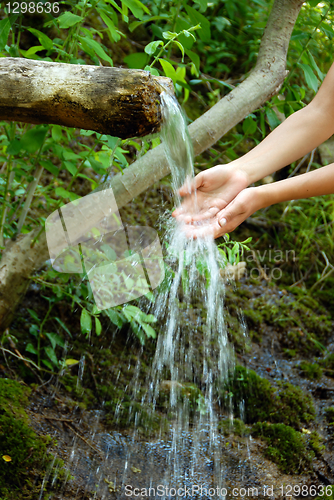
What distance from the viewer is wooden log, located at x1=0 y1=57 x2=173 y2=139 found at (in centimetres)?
104

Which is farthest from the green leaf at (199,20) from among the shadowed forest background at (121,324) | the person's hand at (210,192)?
the person's hand at (210,192)

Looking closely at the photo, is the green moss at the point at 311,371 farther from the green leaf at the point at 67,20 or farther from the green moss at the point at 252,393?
the green leaf at the point at 67,20

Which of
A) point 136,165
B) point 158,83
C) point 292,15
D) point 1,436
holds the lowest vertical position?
point 1,436

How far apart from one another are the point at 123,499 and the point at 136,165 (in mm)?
1317

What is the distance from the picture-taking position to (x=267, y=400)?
229 cm

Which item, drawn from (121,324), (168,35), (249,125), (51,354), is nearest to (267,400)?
(121,324)

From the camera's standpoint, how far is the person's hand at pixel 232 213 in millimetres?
1527

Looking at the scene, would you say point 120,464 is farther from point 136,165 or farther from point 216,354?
point 136,165

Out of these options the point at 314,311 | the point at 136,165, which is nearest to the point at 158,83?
the point at 136,165

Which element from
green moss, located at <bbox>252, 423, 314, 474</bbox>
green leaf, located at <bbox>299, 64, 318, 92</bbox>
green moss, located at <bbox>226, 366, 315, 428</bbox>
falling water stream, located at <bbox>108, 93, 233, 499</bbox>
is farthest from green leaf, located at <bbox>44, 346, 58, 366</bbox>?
green leaf, located at <bbox>299, 64, 318, 92</bbox>

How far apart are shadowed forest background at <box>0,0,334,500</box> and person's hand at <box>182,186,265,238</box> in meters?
0.12

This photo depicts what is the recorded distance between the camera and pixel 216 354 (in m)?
2.56

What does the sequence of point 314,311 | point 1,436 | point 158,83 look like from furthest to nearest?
1. point 314,311
2. point 1,436
3. point 158,83

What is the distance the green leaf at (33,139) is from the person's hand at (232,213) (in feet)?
2.21
